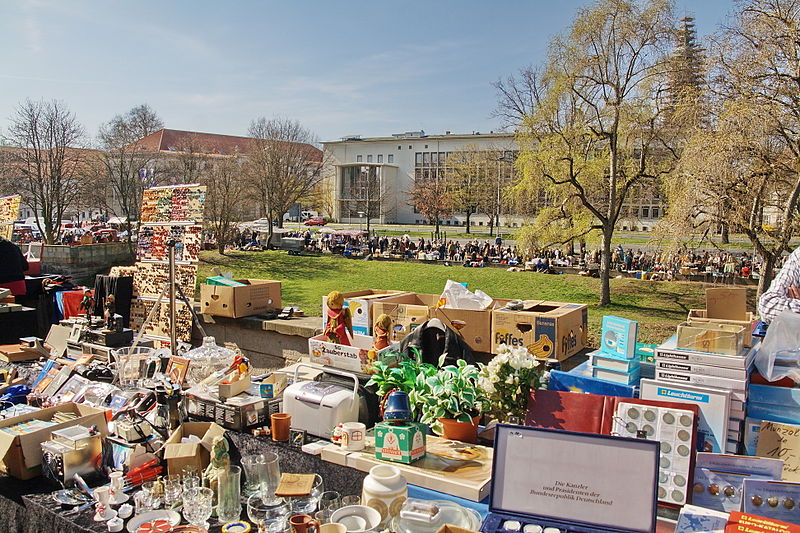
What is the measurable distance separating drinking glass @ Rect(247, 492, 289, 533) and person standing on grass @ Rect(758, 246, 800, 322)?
3136 millimetres

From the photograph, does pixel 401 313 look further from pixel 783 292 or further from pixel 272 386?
pixel 783 292

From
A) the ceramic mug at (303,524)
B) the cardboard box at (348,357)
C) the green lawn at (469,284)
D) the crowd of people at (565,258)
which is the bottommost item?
the green lawn at (469,284)

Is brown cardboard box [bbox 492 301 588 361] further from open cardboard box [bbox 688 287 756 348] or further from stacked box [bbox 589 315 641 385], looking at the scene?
stacked box [bbox 589 315 641 385]

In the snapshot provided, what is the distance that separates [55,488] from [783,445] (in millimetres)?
3678

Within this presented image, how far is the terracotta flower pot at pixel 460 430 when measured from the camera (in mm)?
2968

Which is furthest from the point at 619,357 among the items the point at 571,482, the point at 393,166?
the point at 393,166

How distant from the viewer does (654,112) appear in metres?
15.2

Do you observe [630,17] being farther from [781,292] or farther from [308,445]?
[308,445]

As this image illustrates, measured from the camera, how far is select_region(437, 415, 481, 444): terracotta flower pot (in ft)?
9.74

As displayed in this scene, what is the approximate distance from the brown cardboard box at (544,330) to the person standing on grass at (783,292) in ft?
8.24

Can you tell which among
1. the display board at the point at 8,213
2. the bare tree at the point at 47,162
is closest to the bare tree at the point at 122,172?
the bare tree at the point at 47,162

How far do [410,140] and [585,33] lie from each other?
64.5 m

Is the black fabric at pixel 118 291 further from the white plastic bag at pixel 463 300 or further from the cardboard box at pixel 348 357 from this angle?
the cardboard box at pixel 348 357

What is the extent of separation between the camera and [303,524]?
227 centimetres
